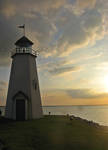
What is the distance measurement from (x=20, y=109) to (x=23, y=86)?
333cm

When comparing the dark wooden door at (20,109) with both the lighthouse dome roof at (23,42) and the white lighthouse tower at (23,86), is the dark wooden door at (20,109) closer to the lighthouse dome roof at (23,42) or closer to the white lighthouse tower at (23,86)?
the white lighthouse tower at (23,86)

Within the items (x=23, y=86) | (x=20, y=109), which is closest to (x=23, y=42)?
(x=23, y=86)

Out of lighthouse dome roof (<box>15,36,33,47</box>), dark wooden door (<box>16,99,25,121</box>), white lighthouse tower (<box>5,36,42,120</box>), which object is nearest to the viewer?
dark wooden door (<box>16,99,25,121</box>)

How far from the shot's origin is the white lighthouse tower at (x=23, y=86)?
23.5 metres

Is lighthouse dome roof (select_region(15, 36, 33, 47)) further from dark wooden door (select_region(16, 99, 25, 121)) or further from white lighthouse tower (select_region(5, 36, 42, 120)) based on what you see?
dark wooden door (select_region(16, 99, 25, 121))

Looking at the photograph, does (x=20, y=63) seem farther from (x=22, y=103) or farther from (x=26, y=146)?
(x=26, y=146)

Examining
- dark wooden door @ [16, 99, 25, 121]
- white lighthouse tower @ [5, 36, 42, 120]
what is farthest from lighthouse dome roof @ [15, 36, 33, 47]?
dark wooden door @ [16, 99, 25, 121]

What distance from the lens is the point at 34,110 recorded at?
78.3 ft

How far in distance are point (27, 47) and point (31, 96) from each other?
25.1ft

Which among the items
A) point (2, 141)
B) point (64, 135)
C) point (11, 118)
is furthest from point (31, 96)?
point (2, 141)

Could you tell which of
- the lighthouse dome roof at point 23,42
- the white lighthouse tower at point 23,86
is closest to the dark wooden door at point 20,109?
the white lighthouse tower at point 23,86

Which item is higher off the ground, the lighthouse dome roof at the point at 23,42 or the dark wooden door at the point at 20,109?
the lighthouse dome roof at the point at 23,42

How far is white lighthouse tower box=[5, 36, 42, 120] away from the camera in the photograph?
23453mm

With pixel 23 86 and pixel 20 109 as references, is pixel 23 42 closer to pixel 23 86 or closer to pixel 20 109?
pixel 23 86
